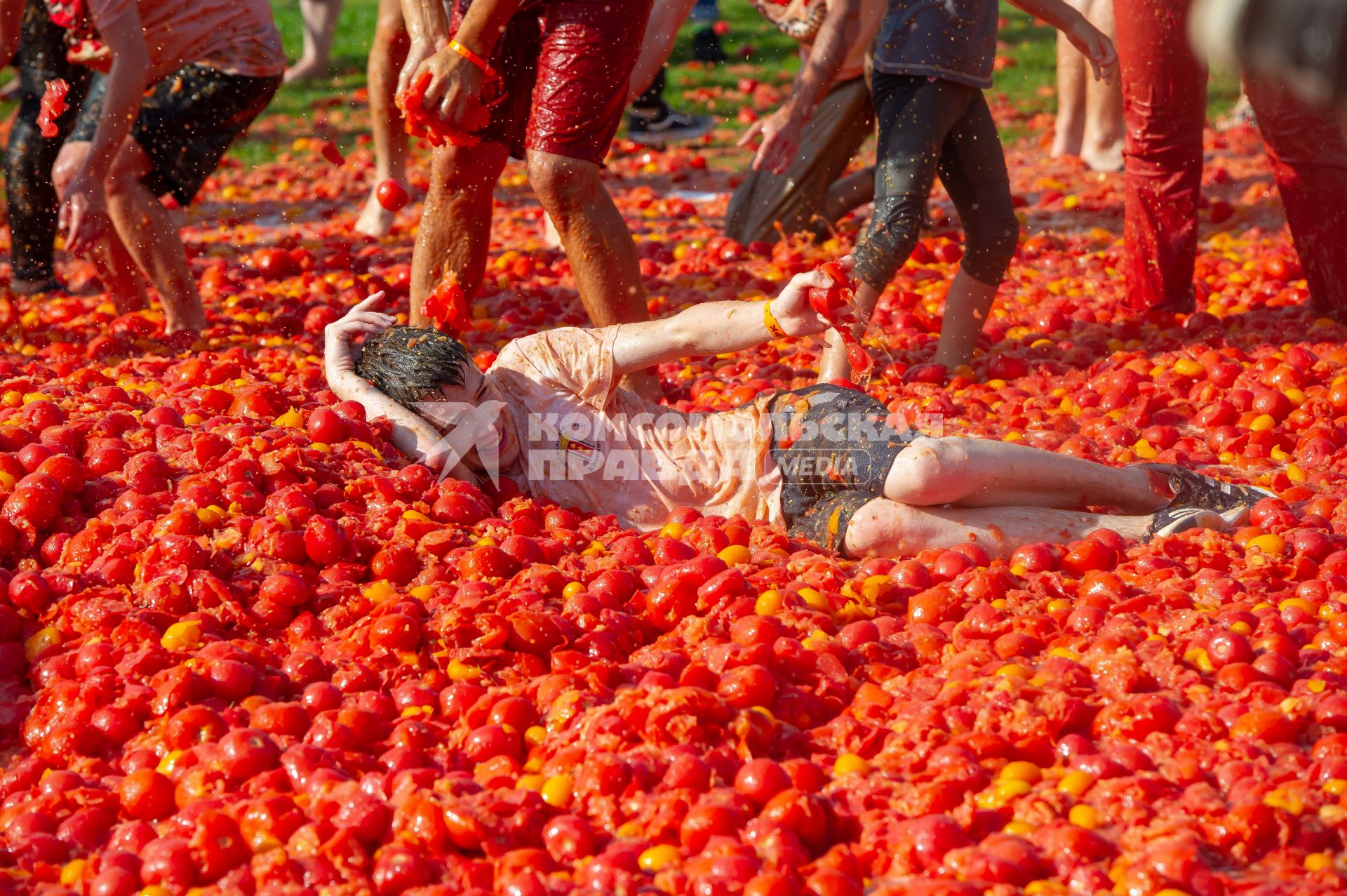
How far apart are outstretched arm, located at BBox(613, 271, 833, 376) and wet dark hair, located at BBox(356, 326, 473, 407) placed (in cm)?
49

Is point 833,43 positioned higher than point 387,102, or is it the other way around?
point 833,43

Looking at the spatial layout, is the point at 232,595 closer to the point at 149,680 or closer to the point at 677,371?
the point at 149,680

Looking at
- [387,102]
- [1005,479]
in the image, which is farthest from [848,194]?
[1005,479]

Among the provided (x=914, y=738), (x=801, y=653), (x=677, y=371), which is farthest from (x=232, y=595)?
(x=677, y=371)

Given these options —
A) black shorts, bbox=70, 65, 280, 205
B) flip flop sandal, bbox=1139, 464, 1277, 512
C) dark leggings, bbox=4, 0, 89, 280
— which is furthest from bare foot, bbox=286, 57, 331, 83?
flip flop sandal, bbox=1139, 464, 1277, 512

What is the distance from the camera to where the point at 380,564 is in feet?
11.5

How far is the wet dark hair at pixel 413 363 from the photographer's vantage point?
155 inches

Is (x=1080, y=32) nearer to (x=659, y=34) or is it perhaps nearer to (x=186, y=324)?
(x=659, y=34)

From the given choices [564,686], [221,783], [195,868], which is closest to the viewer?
[195,868]

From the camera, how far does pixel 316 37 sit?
43.8 ft

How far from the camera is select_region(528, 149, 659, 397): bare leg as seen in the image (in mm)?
4844

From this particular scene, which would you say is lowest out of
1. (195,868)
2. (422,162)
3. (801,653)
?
(195,868)

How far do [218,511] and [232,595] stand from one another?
14.4 inches

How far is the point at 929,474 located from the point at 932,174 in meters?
1.95
